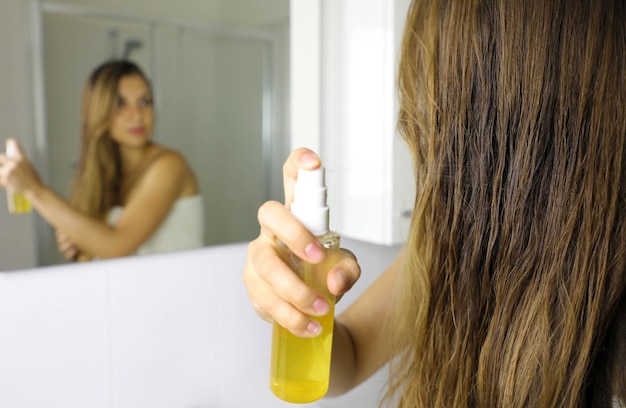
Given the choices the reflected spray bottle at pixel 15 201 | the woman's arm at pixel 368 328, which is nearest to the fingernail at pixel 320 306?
the woman's arm at pixel 368 328

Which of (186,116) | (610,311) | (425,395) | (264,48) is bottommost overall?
(425,395)

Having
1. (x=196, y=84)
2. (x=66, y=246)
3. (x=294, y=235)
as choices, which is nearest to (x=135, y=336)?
(x=66, y=246)

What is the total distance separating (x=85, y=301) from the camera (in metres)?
0.76

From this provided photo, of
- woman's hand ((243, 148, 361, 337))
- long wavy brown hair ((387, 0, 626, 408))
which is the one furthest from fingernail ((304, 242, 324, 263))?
long wavy brown hair ((387, 0, 626, 408))

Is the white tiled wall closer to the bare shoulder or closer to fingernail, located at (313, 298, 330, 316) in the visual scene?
the bare shoulder

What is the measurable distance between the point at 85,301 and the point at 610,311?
66 centimetres

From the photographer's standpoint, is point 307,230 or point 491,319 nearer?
point 307,230

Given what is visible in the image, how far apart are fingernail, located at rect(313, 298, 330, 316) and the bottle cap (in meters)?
0.05

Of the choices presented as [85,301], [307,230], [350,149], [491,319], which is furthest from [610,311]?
[85,301]

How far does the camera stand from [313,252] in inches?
16.8

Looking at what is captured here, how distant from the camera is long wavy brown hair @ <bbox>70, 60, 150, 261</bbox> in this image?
721 millimetres

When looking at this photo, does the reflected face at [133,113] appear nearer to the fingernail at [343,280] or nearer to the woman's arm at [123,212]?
the woman's arm at [123,212]

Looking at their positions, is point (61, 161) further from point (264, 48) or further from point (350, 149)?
point (350, 149)

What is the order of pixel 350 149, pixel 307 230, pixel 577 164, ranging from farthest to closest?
pixel 350 149, pixel 577 164, pixel 307 230
